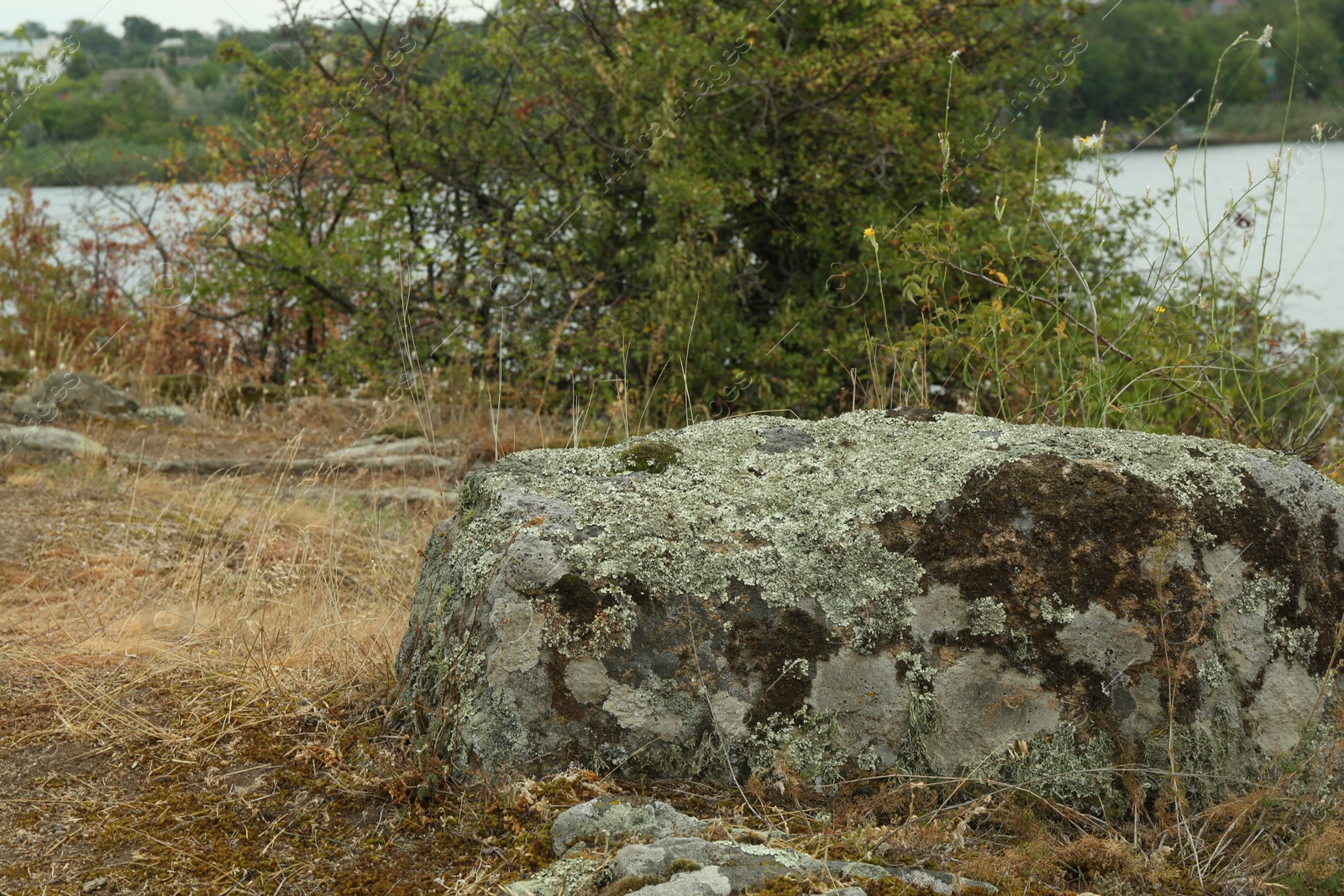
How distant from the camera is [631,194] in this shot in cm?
890

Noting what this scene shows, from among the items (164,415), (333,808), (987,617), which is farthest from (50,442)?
(987,617)

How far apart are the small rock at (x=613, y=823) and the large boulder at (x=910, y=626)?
185 millimetres

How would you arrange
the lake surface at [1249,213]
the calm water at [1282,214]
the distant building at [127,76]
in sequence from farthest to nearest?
the distant building at [127,76] < the lake surface at [1249,213] < the calm water at [1282,214]

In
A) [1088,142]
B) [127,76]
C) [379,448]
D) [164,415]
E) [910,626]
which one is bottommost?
[379,448]

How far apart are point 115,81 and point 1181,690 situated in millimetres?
20404

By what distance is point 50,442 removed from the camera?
7.03 metres

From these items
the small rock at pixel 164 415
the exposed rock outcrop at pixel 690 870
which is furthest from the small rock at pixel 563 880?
the small rock at pixel 164 415

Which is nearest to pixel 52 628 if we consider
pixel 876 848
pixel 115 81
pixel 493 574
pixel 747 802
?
pixel 493 574

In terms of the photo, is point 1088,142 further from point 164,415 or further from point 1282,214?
point 164,415

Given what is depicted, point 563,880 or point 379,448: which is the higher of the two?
point 563,880

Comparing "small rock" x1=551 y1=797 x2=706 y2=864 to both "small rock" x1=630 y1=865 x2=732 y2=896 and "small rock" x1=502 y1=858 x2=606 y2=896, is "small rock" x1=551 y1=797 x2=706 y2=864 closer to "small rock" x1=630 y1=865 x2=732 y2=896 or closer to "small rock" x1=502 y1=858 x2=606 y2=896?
"small rock" x1=502 y1=858 x2=606 y2=896

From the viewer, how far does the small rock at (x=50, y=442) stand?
684 centimetres

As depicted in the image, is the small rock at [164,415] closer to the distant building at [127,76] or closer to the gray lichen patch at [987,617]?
the gray lichen patch at [987,617]

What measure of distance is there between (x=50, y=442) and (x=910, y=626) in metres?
6.52
